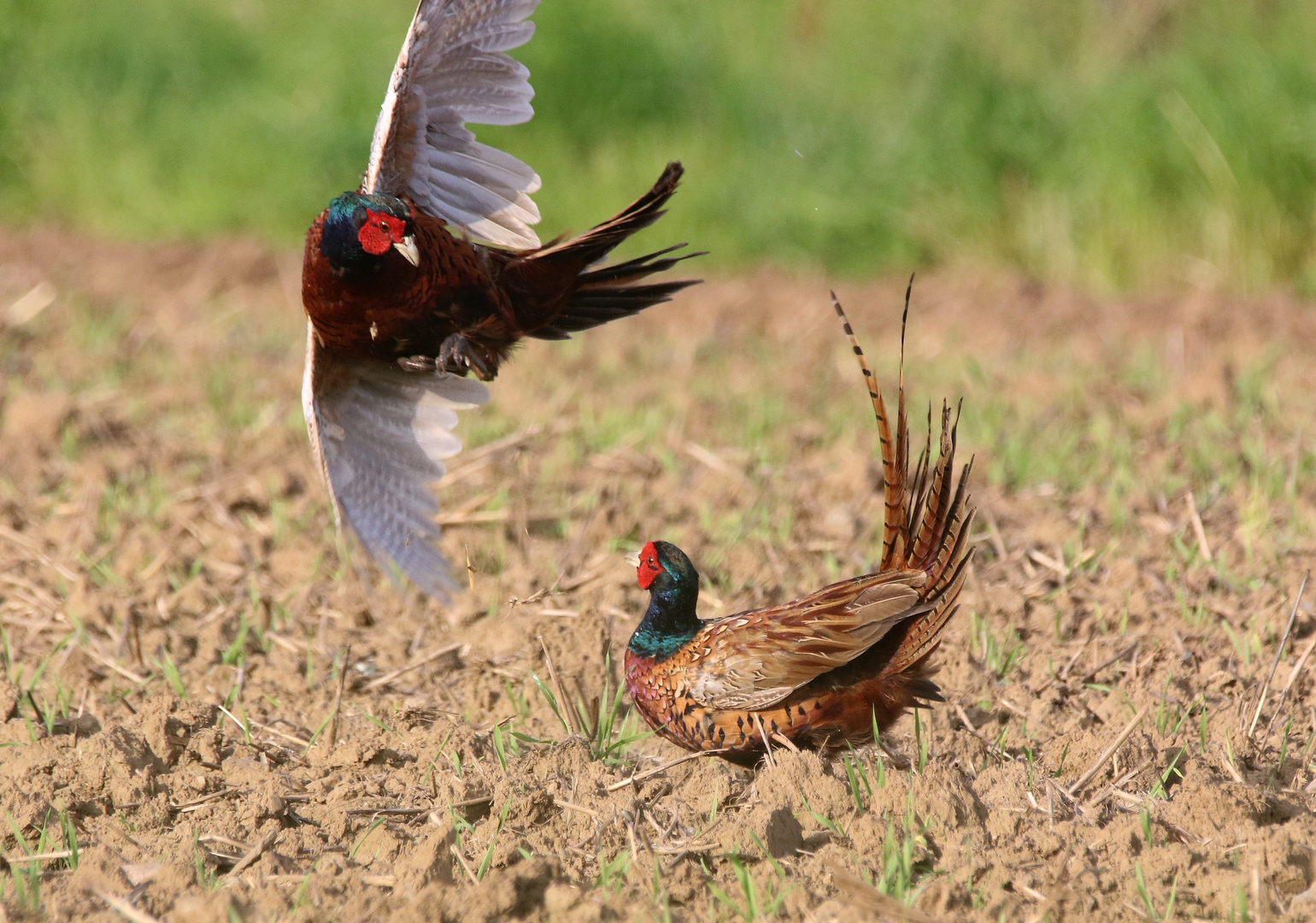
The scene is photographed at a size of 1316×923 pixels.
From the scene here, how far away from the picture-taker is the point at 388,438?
12.5 feet

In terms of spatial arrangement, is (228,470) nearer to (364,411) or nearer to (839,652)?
(364,411)

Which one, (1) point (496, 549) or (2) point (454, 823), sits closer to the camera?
(2) point (454, 823)

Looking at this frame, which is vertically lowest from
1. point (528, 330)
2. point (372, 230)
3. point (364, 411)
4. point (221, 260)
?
point (221, 260)

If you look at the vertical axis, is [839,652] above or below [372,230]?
below

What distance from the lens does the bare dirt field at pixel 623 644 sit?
7.64ft

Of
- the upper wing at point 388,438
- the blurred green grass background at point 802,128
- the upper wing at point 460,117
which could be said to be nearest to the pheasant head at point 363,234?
the upper wing at point 460,117

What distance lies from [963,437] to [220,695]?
2715mm

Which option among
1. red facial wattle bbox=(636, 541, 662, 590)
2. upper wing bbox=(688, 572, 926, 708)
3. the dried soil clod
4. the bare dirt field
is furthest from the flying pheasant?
the dried soil clod

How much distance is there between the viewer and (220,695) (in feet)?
11.0

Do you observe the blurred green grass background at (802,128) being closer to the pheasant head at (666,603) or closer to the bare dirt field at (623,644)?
the bare dirt field at (623,644)

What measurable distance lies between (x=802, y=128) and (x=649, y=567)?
6.58 m

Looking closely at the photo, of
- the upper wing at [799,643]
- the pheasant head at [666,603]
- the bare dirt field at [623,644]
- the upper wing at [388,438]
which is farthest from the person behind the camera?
the upper wing at [388,438]

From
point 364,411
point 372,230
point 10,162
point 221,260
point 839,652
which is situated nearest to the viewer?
point 839,652

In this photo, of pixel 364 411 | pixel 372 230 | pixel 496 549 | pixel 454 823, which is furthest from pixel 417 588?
pixel 454 823
